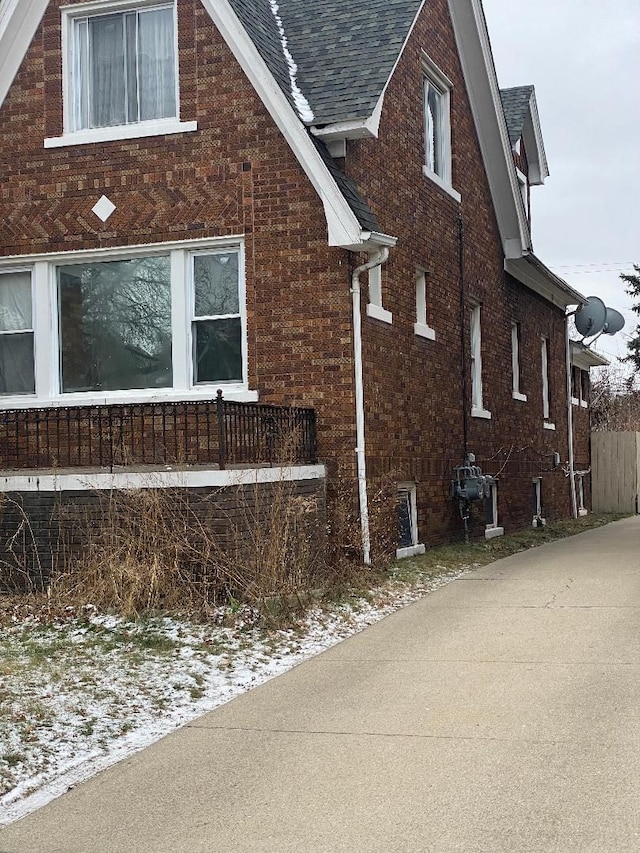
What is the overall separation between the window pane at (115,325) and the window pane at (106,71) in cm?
171

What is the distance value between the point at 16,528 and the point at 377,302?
497 cm

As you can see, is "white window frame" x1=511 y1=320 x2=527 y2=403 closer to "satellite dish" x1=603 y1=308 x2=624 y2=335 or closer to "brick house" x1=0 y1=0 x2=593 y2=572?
"brick house" x1=0 y1=0 x2=593 y2=572

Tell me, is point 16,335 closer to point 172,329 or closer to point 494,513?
point 172,329

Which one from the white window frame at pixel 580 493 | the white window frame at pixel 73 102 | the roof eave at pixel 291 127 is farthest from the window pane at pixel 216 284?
the white window frame at pixel 580 493

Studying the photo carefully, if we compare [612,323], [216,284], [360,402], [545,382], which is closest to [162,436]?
[216,284]

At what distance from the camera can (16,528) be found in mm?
10367

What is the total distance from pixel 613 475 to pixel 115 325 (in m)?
17.4

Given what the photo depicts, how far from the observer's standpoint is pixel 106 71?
1294 centimetres

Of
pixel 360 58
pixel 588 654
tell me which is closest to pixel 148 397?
pixel 360 58

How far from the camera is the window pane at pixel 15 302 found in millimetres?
13156

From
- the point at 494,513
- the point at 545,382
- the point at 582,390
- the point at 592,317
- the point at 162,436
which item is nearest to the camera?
the point at 162,436

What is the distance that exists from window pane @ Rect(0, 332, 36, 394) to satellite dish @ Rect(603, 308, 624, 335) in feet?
54.1

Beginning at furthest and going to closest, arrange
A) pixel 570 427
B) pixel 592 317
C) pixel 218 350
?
pixel 592 317
pixel 570 427
pixel 218 350

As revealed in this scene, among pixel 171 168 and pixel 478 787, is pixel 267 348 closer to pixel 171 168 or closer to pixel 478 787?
pixel 171 168
